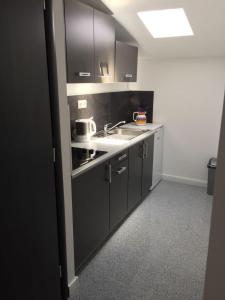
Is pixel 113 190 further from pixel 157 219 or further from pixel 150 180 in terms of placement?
pixel 150 180

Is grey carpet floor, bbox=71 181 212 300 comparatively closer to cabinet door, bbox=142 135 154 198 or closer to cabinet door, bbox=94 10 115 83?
cabinet door, bbox=142 135 154 198

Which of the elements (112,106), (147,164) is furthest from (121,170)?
(112,106)

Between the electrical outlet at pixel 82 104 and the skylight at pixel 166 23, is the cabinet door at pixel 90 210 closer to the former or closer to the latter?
the electrical outlet at pixel 82 104

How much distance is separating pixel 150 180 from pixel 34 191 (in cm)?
231

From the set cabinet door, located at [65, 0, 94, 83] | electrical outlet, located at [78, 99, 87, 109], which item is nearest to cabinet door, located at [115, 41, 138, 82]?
electrical outlet, located at [78, 99, 87, 109]

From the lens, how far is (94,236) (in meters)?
2.13

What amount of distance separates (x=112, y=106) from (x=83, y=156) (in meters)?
1.40

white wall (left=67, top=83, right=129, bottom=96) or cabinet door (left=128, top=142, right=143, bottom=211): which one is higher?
white wall (left=67, top=83, right=129, bottom=96)

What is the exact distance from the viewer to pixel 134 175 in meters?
2.85

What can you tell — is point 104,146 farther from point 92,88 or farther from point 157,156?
point 157,156

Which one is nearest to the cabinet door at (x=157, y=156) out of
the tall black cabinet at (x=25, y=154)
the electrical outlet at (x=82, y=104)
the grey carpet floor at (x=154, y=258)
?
the grey carpet floor at (x=154, y=258)

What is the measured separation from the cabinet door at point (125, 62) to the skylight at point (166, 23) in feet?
1.07

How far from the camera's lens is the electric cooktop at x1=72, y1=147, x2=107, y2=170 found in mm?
1945

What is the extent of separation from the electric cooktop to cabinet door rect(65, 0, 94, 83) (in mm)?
602
